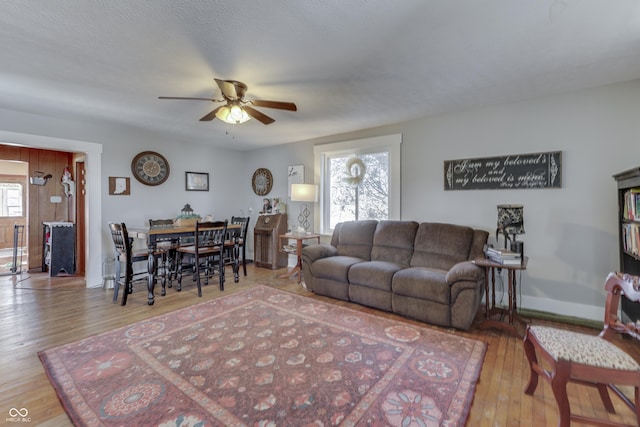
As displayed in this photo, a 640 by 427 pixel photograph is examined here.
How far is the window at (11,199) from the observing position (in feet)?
22.1

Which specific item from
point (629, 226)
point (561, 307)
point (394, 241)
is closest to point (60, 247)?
point (394, 241)

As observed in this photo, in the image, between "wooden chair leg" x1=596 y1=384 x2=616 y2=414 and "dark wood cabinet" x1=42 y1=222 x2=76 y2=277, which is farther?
"dark wood cabinet" x1=42 y1=222 x2=76 y2=277

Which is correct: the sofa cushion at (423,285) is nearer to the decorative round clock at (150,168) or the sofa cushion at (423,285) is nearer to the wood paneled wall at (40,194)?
the decorative round clock at (150,168)

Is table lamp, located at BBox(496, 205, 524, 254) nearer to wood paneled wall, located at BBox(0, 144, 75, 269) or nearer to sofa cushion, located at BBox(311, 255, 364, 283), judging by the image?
sofa cushion, located at BBox(311, 255, 364, 283)

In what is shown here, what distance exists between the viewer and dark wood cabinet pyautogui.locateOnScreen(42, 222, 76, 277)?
465cm

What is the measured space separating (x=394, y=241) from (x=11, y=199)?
897 centimetres

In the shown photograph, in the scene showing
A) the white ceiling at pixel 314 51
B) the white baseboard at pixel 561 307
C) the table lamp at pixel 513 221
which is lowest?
the white baseboard at pixel 561 307

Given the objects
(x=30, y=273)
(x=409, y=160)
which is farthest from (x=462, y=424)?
(x=30, y=273)

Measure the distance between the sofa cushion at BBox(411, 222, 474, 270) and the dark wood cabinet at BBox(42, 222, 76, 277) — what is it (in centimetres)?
553

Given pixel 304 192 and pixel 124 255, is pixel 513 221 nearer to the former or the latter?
pixel 304 192

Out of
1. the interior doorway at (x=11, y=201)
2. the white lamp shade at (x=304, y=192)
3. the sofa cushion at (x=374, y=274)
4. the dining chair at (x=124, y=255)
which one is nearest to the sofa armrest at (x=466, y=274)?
the sofa cushion at (x=374, y=274)

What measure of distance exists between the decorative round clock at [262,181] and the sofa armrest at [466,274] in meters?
3.94

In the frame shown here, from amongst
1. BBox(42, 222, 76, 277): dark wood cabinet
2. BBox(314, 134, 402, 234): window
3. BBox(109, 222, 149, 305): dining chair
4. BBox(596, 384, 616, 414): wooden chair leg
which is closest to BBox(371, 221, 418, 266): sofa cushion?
BBox(314, 134, 402, 234): window

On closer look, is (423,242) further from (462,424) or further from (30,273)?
(30,273)
